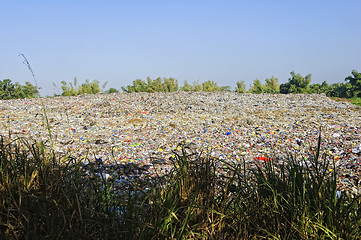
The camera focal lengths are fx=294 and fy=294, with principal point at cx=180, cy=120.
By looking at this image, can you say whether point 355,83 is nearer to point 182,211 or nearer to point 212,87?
point 212,87

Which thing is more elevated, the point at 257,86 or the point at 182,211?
the point at 257,86

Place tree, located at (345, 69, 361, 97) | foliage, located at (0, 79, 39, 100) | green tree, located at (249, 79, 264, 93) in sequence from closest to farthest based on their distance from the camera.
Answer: tree, located at (345, 69, 361, 97), foliage, located at (0, 79, 39, 100), green tree, located at (249, 79, 264, 93)

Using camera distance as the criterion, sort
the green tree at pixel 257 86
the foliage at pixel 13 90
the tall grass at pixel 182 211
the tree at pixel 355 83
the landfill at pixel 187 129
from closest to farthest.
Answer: the tall grass at pixel 182 211 → the landfill at pixel 187 129 → the tree at pixel 355 83 → the foliage at pixel 13 90 → the green tree at pixel 257 86

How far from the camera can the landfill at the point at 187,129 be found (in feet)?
18.4

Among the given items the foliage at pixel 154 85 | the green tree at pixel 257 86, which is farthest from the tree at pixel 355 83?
the foliage at pixel 154 85

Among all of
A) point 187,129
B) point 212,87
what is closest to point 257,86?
point 212,87

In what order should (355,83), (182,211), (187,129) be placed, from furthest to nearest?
1. (355,83)
2. (187,129)
3. (182,211)

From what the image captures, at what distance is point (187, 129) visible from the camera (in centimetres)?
798

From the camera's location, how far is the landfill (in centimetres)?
561

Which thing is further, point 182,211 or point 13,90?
point 13,90

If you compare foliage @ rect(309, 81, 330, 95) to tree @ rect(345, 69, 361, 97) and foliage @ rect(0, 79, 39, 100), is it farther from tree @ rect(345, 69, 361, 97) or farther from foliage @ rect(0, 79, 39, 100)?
foliage @ rect(0, 79, 39, 100)

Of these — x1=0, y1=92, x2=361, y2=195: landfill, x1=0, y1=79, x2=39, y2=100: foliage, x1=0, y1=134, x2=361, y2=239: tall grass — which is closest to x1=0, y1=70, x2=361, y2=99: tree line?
x1=0, y1=79, x2=39, y2=100: foliage

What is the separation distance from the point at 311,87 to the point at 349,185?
1918cm

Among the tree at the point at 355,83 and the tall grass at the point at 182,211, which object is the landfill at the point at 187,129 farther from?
the tree at the point at 355,83
